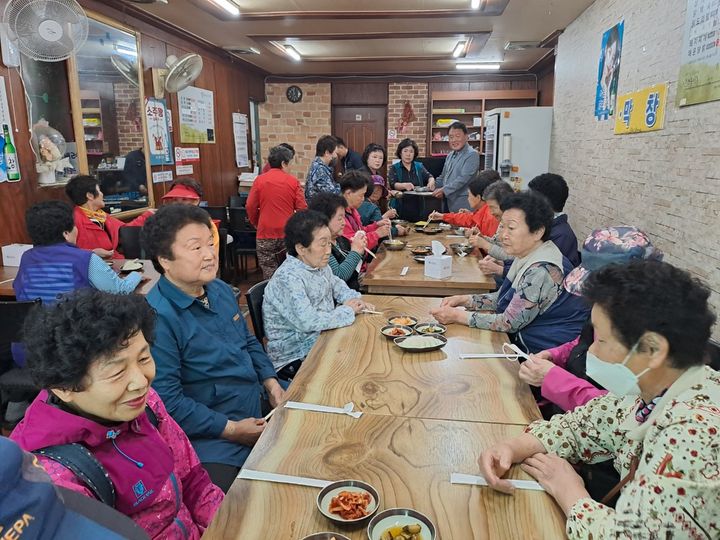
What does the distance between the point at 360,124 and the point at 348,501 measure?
876 cm

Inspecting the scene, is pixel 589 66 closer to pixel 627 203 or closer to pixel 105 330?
pixel 627 203

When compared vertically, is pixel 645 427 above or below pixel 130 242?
above

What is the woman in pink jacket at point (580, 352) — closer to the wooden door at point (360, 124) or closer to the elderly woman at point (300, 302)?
the elderly woman at point (300, 302)

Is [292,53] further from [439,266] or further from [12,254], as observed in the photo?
[439,266]

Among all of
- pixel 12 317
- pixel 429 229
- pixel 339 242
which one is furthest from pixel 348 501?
pixel 429 229

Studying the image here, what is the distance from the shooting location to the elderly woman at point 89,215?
374 centimetres

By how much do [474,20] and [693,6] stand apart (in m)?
2.75

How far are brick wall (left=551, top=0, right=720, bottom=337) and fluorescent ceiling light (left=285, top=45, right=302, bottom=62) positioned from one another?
3.45 metres

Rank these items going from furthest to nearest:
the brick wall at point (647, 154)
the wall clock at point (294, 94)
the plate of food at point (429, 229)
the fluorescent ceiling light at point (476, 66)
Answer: the wall clock at point (294, 94) < the fluorescent ceiling light at point (476, 66) < the plate of food at point (429, 229) < the brick wall at point (647, 154)

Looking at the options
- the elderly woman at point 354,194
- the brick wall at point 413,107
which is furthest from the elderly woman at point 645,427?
the brick wall at point 413,107

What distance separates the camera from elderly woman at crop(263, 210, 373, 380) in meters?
2.29

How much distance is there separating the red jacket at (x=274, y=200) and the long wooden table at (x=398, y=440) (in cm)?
302

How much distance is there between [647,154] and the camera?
3492 mm

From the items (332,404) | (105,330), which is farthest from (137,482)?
(332,404)
